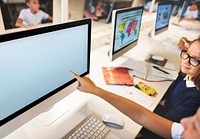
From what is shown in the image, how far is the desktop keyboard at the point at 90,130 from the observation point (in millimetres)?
734

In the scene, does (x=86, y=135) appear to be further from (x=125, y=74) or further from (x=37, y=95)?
(x=125, y=74)

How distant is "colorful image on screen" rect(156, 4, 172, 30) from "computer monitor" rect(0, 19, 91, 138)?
4.28 feet

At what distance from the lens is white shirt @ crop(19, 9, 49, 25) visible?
1.67 metres

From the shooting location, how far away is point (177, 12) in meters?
3.06

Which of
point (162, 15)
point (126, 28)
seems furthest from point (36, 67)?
point (162, 15)

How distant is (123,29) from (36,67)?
75 cm

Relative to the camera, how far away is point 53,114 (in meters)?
0.85

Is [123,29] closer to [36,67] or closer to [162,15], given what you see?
[36,67]

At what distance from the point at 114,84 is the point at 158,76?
39cm

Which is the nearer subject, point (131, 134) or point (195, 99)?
point (131, 134)

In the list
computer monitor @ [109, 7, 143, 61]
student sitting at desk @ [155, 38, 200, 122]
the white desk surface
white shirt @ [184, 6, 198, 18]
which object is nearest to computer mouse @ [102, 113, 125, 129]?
the white desk surface

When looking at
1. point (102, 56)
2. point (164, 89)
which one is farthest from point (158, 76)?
point (102, 56)

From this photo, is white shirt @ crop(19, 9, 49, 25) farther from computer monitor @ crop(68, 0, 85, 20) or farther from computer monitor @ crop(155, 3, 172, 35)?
computer monitor @ crop(155, 3, 172, 35)

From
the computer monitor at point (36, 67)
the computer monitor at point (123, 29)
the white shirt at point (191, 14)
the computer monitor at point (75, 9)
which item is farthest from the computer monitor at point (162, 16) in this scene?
the white shirt at point (191, 14)
